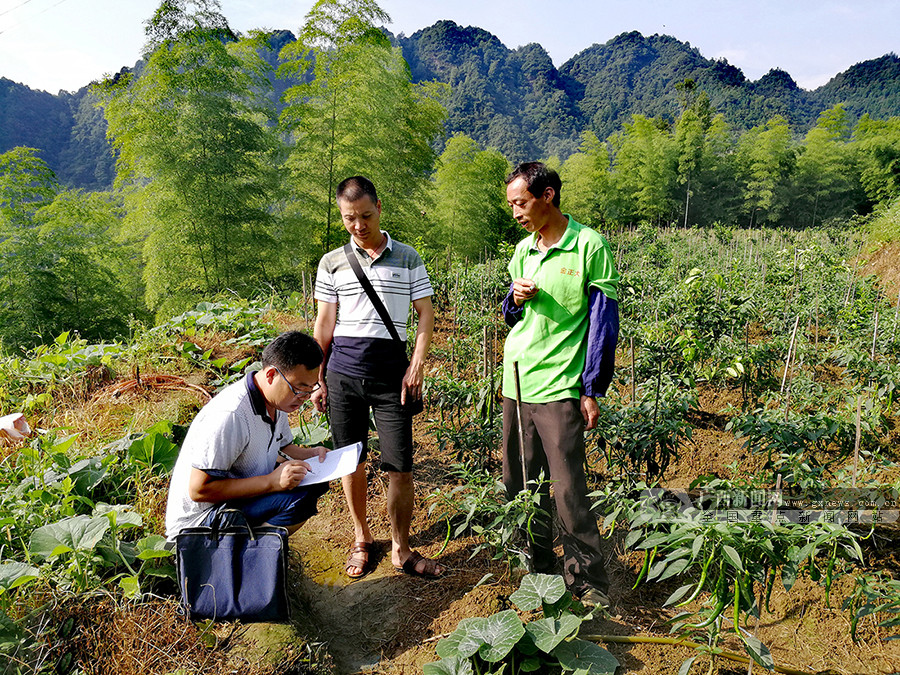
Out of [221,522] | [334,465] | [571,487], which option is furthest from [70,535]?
[571,487]

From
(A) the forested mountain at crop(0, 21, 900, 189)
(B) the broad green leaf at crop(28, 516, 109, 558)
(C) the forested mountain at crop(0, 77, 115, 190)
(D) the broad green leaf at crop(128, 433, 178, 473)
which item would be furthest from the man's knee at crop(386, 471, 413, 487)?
(C) the forested mountain at crop(0, 77, 115, 190)

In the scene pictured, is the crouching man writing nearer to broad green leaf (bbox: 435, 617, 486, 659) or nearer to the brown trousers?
broad green leaf (bbox: 435, 617, 486, 659)

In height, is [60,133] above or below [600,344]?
above

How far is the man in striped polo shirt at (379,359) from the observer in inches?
80.4

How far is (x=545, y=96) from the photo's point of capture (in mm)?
116375

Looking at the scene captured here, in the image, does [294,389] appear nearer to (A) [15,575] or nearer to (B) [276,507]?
(B) [276,507]

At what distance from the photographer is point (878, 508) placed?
1876 millimetres

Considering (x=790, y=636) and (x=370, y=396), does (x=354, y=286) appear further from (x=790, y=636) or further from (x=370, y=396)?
(x=790, y=636)

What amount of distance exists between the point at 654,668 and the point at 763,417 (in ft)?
3.54

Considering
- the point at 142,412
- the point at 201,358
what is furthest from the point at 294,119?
the point at 142,412

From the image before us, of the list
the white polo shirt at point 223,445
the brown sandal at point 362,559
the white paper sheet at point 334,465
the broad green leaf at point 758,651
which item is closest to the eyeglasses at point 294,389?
the white polo shirt at point 223,445

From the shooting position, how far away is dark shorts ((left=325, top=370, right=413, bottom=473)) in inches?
81.0

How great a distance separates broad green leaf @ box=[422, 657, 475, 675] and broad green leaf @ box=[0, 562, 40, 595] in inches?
47.0

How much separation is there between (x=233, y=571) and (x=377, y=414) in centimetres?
74
